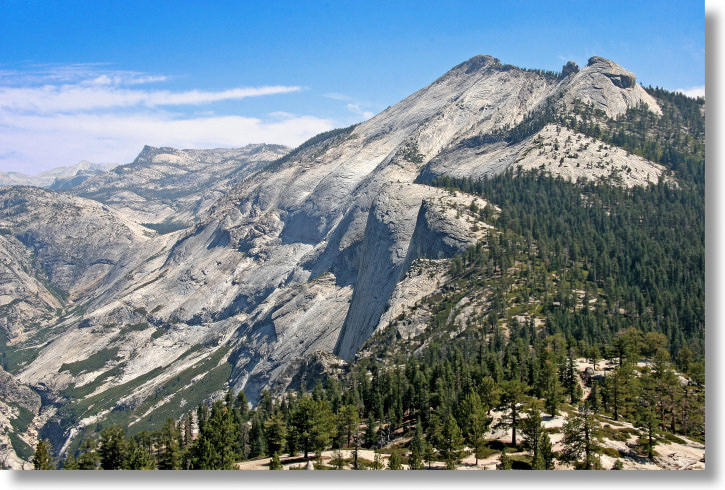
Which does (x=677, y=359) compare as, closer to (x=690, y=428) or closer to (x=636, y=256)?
(x=690, y=428)

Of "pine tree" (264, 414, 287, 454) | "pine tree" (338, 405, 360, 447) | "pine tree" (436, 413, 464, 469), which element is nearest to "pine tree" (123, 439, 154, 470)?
"pine tree" (264, 414, 287, 454)

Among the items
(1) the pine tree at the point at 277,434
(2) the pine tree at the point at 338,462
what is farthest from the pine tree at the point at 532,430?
(1) the pine tree at the point at 277,434

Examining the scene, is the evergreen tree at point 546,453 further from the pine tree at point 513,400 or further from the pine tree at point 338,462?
the pine tree at point 338,462

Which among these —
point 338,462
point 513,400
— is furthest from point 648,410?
point 338,462

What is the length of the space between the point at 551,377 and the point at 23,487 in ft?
181

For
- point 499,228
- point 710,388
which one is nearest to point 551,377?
point 710,388

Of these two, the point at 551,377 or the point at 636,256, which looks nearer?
the point at 551,377

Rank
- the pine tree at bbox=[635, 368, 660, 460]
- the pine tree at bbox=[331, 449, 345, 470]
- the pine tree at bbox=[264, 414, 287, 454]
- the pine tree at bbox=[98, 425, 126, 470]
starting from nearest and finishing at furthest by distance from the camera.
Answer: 1. the pine tree at bbox=[331, 449, 345, 470]
2. the pine tree at bbox=[635, 368, 660, 460]
3. the pine tree at bbox=[98, 425, 126, 470]
4. the pine tree at bbox=[264, 414, 287, 454]

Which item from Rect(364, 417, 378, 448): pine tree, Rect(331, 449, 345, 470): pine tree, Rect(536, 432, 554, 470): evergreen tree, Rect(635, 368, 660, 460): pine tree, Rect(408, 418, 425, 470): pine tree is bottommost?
Rect(364, 417, 378, 448): pine tree

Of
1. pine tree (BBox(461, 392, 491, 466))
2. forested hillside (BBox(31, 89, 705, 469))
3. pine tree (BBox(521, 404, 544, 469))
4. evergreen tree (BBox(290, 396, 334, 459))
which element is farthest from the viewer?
evergreen tree (BBox(290, 396, 334, 459))

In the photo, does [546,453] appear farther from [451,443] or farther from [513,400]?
[513,400]

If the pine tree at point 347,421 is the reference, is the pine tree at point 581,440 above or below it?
above

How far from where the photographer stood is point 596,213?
591 ft

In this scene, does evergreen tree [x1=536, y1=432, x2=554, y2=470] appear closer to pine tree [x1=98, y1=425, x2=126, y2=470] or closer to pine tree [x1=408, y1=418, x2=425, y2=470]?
pine tree [x1=408, y1=418, x2=425, y2=470]
